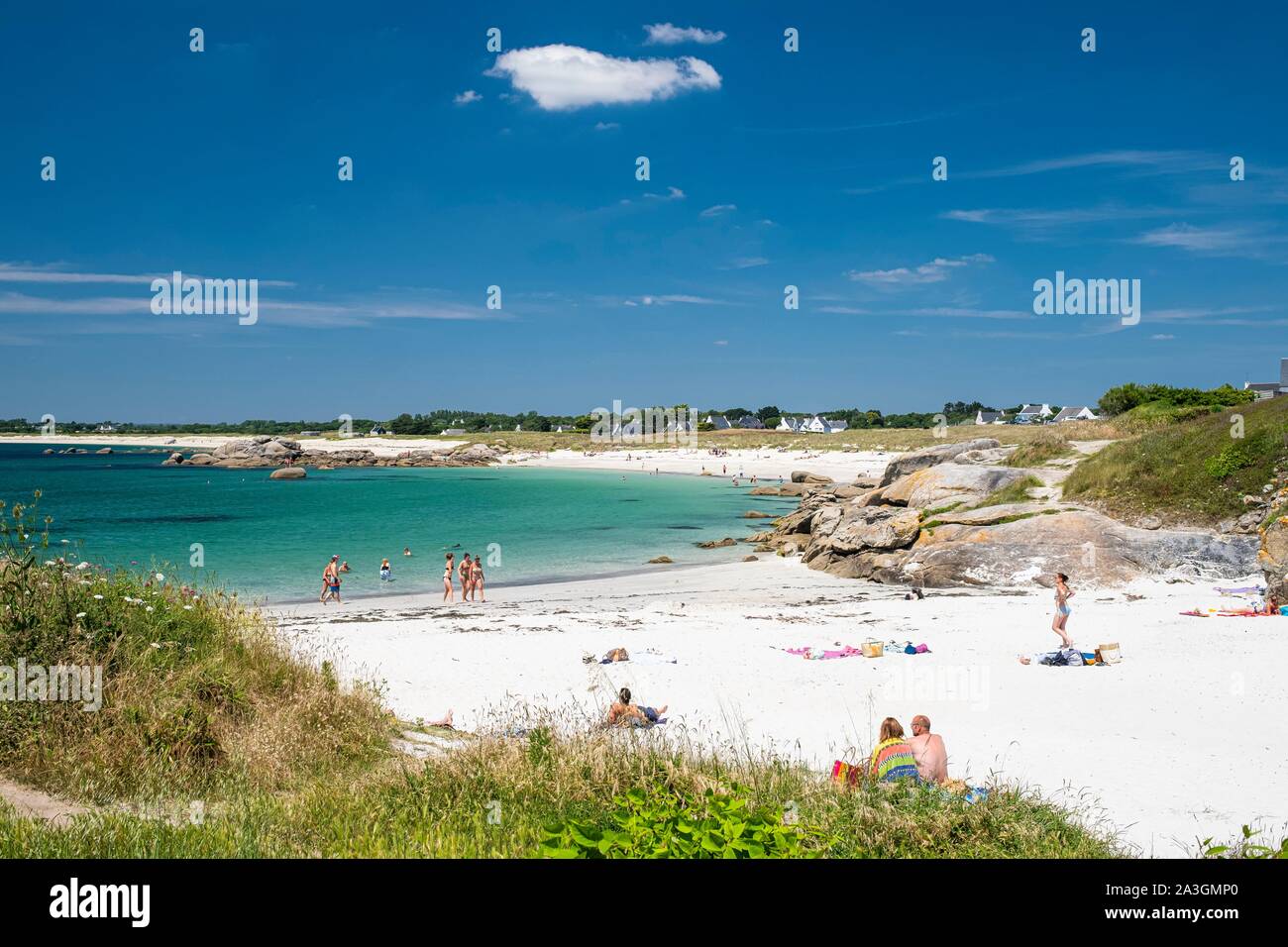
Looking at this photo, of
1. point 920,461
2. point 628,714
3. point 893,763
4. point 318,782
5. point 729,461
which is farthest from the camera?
point 729,461

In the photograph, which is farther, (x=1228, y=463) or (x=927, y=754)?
(x=1228, y=463)

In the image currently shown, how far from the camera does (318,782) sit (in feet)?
19.8

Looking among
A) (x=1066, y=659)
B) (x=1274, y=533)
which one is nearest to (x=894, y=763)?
(x=1066, y=659)

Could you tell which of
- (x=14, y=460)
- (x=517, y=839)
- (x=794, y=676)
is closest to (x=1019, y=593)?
(x=794, y=676)

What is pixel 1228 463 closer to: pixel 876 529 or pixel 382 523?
pixel 876 529

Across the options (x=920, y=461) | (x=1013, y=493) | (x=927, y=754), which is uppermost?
(x=920, y=461)

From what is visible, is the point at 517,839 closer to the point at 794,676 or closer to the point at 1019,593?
the point at 794,676

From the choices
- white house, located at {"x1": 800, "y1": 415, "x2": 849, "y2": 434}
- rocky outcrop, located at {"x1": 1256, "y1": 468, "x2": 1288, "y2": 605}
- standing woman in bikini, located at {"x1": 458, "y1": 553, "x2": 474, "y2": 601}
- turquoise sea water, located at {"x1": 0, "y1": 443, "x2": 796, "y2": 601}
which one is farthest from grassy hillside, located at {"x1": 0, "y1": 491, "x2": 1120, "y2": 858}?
white house, located at {"x1": 800, "y1": 415, "x2": 849, "y2": 434}

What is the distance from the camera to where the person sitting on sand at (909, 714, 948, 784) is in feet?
24.8

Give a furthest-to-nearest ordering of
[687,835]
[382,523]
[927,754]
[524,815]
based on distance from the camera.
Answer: [382,523], [927,754], [524,815], [687,835]

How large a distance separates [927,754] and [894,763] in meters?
0.51
